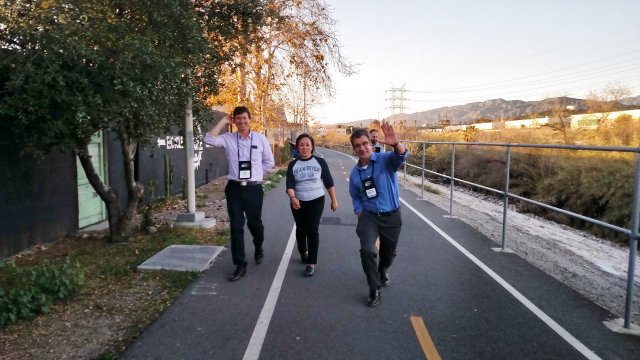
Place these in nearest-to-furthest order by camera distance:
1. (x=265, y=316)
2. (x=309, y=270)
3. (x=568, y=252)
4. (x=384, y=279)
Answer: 1. (x=265, y=316)
2. (x=384, y=279)
3. (x=309, y=270)
4. (x=568, y=252)

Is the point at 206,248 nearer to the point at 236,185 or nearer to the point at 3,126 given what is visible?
the point at 236,185

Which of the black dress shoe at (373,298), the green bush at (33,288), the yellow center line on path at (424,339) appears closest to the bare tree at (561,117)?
the black dress shoe at (373,298)

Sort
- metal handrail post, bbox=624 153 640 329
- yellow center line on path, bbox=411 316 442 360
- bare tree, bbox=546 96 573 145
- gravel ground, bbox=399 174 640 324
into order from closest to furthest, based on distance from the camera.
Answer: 1. yellow center line on path, bbox=411 316 442 360
2. metal handrail post, bbox=624 153 640 329
3. gravel ground, bbox=399 174 640 324
4. bare tree, bbox=546 96 573 145

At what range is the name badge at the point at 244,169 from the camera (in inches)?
222

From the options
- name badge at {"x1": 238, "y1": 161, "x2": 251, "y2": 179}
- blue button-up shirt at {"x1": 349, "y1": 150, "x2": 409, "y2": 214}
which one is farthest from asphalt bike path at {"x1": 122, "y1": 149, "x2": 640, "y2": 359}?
name badge at {"x1": 238, "y1": 161, "x2": 251, "y2": 179}

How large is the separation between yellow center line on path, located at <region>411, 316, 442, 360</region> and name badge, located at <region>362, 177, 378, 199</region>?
1.31 m

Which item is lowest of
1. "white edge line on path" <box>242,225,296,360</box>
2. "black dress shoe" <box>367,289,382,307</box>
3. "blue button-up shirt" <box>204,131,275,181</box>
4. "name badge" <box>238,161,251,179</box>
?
"white edge line on path" <box>242,225,296,360</box>

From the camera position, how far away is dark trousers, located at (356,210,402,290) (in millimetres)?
4707

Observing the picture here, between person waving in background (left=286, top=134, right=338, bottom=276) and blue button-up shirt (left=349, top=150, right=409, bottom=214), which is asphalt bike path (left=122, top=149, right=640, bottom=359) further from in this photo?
blue button-up shirt (left=349, top=150, right=409, bottom=214)

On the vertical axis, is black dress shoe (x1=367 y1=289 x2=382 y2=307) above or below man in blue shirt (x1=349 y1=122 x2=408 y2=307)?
below

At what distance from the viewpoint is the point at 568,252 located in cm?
835

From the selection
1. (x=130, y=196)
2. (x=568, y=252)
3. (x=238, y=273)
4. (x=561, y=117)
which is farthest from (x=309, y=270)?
(x=561, y=117)

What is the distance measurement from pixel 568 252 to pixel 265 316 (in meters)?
6.43

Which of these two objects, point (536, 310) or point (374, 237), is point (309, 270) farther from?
point (536, 310)
